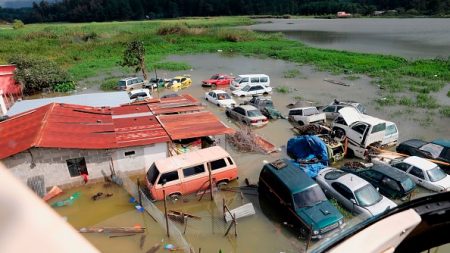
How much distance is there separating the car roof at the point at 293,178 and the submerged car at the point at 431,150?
22.4 ft

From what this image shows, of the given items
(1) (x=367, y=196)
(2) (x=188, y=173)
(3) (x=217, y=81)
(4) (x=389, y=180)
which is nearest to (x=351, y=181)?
(1) (x=367, y=196)

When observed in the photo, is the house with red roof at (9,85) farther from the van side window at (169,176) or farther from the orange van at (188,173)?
the van side window at (169,176)

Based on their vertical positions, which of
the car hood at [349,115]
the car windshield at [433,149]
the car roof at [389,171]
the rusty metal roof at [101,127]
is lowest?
the car windshield at [433,149]

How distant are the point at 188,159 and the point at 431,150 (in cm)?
1128

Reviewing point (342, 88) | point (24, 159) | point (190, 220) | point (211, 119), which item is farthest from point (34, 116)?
point (342, 88)

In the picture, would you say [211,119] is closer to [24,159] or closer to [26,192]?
[24,159]

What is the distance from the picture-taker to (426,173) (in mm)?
12602

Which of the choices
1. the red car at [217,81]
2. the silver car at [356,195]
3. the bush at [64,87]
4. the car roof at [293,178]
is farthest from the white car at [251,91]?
the bush at [64,87]

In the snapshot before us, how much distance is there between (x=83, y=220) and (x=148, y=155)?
13.0ft

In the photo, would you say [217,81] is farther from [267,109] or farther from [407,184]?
[407,184]

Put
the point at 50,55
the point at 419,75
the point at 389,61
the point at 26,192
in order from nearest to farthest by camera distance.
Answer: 1. the point at 26,192
2. the point at 419,75
3. the point at 389,61
4. the point at 50,55

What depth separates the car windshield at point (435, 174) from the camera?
41.1ft

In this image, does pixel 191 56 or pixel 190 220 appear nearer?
pixel 190 220

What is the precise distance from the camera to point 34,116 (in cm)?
1650
